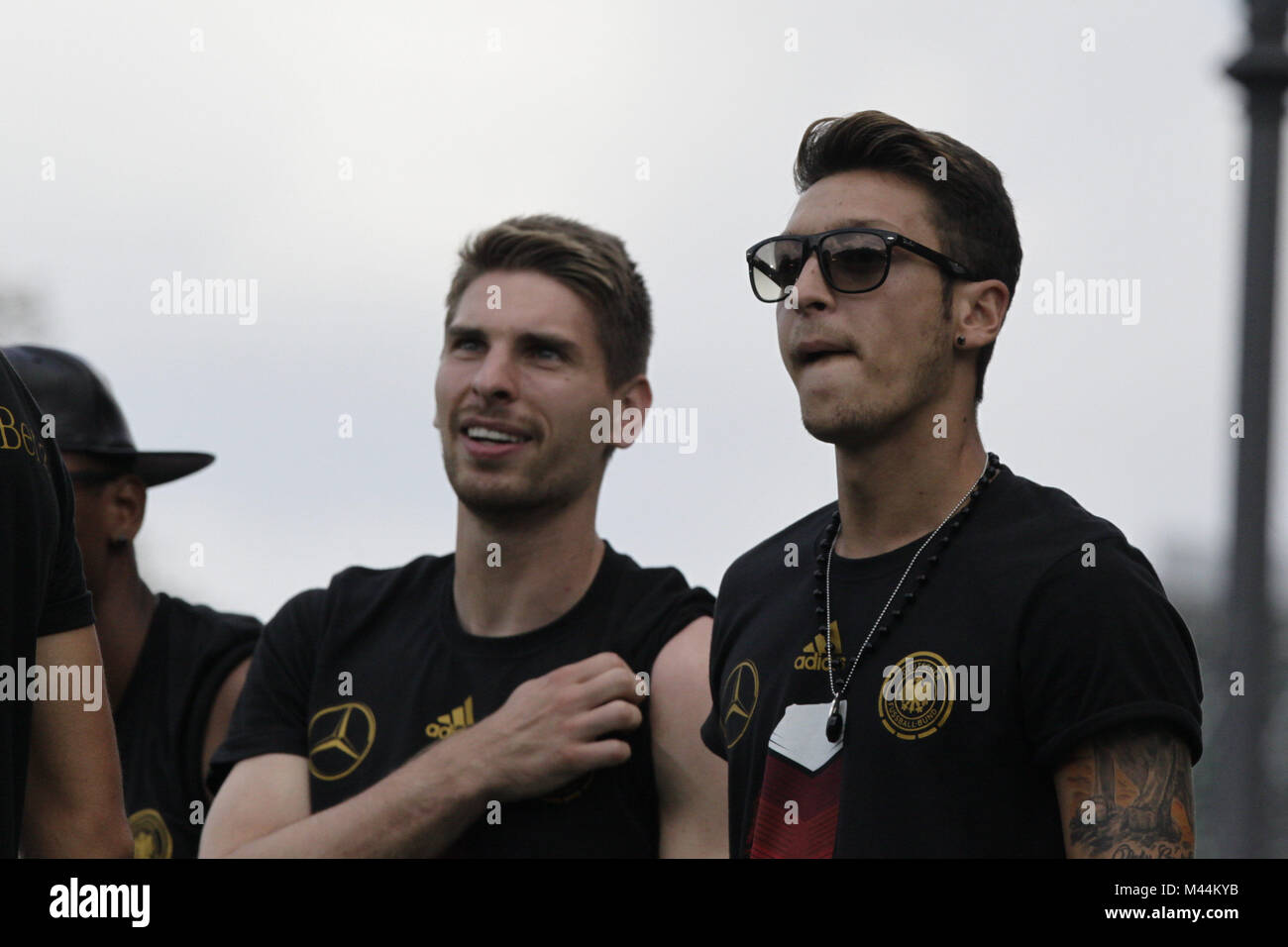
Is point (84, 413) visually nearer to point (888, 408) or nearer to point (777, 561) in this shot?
point (777, 561)

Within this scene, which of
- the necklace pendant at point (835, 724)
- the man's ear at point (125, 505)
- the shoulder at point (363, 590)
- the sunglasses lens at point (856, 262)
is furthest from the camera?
the man's ear at point (125, 505)

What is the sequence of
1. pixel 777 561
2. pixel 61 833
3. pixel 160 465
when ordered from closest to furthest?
pixel 61 833 < pixel 777 561 < pixel 160 465

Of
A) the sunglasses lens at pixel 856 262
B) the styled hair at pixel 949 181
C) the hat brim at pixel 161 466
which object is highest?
the styled hair at pixel 949 181

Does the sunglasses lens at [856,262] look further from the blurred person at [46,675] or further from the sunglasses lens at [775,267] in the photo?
the blurred person at [46,675]

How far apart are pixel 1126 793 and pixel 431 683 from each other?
2.13m

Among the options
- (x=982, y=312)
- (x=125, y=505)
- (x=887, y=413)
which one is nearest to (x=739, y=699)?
(x=887, y=413)

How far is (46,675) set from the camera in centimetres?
323

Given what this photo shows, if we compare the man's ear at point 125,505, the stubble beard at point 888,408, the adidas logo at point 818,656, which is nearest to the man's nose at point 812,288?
the stubble beard at point 888,408

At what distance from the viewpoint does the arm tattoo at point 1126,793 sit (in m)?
2.96

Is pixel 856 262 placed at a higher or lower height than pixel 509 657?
higher

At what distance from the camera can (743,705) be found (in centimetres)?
362

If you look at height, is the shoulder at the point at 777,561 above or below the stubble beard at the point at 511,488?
below

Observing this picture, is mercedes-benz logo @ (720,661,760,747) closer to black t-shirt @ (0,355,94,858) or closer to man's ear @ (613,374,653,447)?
man's ear @ (613,374,653,447)
